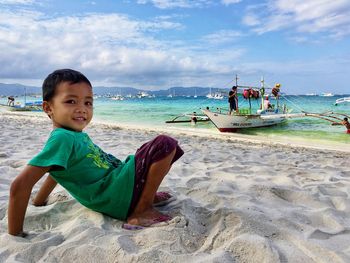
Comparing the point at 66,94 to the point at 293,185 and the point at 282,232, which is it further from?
the point at 293,185

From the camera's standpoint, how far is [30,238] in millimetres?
1951

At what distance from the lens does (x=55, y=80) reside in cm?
201

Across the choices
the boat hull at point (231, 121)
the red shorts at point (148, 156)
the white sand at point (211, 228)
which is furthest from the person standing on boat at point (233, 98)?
the red shorts at point (148, 156)

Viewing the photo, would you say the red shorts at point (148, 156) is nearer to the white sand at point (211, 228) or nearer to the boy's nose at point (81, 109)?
the white sand at point (211, 228)

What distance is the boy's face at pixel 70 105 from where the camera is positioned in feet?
6.57

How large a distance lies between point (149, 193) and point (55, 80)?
35.4 inches

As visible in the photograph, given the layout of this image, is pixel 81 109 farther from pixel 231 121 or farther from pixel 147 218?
pixel 231 121

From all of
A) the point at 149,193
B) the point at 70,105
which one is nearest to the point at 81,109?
the point at 70,105

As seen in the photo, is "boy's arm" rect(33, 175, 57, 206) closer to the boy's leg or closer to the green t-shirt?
the green t-shirt

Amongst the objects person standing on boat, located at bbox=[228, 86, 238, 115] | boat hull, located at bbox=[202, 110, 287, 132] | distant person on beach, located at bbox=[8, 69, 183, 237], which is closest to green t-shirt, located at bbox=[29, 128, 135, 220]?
distant person on beach, located at bbox=[8, 69, 183, 237]

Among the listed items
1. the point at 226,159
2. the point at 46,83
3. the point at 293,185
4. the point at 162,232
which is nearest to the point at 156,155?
the point at 162,232

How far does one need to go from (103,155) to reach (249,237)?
110 cm

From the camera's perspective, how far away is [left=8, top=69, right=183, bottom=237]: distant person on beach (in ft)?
6.55

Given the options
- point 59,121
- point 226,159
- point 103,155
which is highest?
point 59,121
